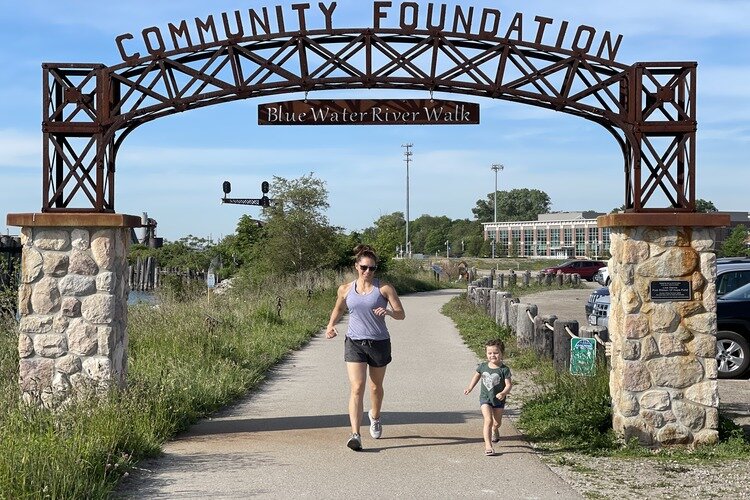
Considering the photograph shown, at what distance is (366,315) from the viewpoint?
916cm

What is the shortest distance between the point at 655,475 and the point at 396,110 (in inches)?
178

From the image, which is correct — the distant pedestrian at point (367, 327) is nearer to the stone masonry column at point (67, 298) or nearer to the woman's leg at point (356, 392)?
the woman's leg at point (356, 392)

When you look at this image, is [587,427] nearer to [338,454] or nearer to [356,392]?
[356,392]

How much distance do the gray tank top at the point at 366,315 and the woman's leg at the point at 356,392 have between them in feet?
0.91

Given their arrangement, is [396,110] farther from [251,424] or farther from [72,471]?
[72,471]

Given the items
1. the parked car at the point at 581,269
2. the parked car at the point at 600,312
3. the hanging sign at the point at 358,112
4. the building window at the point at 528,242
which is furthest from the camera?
the building window at the point at 528,242

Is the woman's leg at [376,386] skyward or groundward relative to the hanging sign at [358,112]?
groundward

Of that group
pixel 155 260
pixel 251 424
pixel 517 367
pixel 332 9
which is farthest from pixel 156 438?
pixel 155 260

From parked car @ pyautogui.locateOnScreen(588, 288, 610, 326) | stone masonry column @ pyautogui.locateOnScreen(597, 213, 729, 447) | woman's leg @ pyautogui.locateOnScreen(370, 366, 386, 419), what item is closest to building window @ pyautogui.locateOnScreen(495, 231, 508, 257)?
parked car @ pyautogui.locateOnScreen(588, 288, 610, 326)

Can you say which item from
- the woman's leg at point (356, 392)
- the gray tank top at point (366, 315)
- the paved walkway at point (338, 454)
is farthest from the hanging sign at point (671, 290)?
the woman's leg at point (356, 392)

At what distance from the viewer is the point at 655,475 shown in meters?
8.25

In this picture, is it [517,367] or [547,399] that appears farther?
[517,367]

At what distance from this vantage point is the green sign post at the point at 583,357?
38.2 ft

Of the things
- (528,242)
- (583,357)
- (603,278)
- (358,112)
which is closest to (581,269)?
(603,278)
